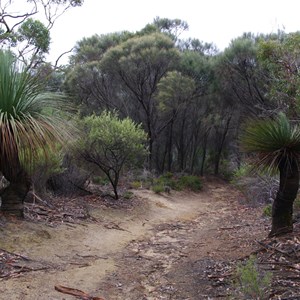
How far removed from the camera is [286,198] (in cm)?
750

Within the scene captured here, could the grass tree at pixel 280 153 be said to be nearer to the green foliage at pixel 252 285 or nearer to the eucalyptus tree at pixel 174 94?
the green foliage at pixel 252 285

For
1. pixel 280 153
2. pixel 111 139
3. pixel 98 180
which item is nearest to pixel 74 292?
pixel 280 153

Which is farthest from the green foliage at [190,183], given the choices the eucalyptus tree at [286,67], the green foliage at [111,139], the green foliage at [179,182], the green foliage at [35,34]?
the eucalyptus tree at [286,67]

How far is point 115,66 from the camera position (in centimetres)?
2873

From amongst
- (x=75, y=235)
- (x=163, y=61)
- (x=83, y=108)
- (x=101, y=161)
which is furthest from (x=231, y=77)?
(x=75, y=235)

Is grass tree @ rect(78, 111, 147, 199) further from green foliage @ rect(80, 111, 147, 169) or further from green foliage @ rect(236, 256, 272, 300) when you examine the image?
green foliage @ rect(236, 256, 272, 300)

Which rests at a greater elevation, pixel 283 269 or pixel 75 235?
pixel 283 269

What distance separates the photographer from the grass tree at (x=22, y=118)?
7258mm

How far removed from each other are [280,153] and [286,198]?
2.78 feet

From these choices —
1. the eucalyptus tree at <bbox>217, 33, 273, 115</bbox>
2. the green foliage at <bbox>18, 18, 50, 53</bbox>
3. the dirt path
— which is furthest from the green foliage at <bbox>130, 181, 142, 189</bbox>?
the eucalyptus tree at <bbox>217, 33, 273, 115</bbox>

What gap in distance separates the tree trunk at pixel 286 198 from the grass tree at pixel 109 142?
7947 millimetres

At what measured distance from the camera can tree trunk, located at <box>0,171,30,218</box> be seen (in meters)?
8.59

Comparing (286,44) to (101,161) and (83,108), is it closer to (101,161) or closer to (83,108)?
(101,161)

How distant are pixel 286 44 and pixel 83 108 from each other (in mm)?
21491
